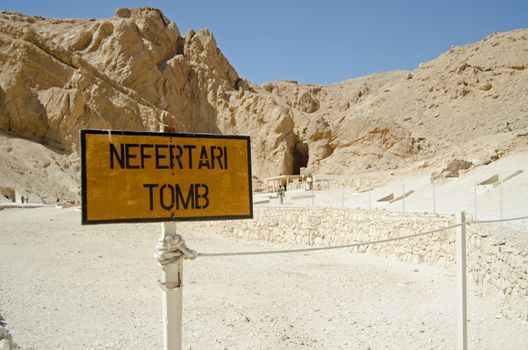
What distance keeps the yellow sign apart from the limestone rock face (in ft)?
92.5

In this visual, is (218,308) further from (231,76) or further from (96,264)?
(231,76)

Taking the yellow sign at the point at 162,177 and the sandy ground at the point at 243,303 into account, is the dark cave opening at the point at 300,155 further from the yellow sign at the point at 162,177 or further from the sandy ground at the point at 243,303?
the yellow sign at the point at 162,177

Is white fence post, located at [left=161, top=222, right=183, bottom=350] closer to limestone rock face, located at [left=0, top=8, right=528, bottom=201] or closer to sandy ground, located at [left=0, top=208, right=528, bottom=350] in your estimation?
sandy ground, located at [left=0, top=208, right=528, bottom=350]

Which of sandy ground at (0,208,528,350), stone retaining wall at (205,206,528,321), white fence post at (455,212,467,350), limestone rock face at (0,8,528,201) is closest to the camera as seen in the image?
white fence post at (455,212,467,350)

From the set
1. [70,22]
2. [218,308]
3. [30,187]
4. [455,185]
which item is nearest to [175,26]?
[70,22]

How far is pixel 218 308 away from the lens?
8.95 m

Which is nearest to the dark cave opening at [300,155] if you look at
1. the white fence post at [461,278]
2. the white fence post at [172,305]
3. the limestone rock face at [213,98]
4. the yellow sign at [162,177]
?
the limestone rock face at [213,98]

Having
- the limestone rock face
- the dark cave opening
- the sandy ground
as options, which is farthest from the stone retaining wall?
the dark cave opening

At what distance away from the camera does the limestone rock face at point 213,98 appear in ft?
137

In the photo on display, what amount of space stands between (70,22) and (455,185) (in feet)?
180

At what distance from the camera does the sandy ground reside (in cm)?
703

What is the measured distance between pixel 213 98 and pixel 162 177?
53691 millimetres

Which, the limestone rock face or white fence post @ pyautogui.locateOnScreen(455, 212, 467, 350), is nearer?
white fence post @ pyautogui.locateOnScreen(455, 212, 467, 350)

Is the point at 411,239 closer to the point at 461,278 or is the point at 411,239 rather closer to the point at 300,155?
the point at 461,278
